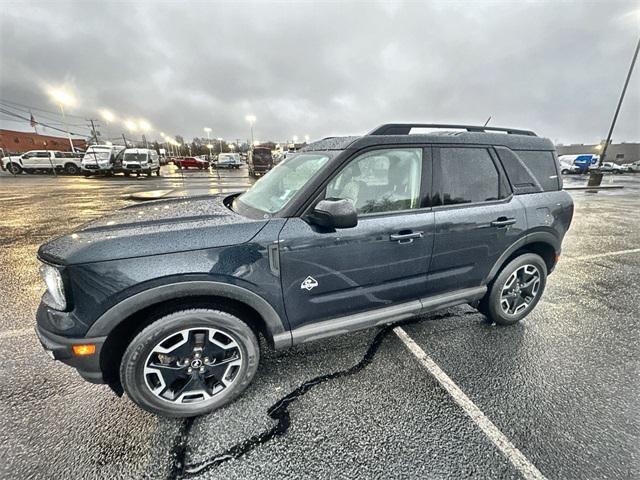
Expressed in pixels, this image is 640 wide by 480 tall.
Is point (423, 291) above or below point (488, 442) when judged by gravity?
above

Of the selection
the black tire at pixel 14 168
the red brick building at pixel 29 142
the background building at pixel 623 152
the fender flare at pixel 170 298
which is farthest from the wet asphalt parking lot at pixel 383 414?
the background building at pixel 623 152

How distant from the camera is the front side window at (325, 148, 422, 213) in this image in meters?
2.26

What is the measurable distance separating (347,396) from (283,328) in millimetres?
729

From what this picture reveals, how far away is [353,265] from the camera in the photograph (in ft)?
7.25

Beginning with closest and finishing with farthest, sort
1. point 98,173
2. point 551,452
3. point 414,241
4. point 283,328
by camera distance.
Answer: point 551,452, point 283,328, point 414,241, point 98,173

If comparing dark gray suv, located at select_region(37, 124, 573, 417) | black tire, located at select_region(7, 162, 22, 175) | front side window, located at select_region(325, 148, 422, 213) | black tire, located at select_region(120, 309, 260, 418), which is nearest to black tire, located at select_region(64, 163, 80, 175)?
black tire, located at select_region(7, 162, 22, 175)

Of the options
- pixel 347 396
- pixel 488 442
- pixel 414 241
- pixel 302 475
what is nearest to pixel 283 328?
pixel 347 396

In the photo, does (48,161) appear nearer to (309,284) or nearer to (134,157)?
(134,157)

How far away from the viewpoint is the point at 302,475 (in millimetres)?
1672

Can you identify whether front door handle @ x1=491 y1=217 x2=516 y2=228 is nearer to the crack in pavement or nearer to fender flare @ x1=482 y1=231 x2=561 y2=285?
fender flare @ x1=482 y1=231 x2=561 y2=285

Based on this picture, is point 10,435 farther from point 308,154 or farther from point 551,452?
point 551,452

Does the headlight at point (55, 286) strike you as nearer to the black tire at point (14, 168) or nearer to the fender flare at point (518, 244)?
the fender flare at point (518, 244)

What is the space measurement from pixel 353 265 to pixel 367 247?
0.17m

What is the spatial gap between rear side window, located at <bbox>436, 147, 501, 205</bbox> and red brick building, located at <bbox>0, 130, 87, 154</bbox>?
76.5 metres
